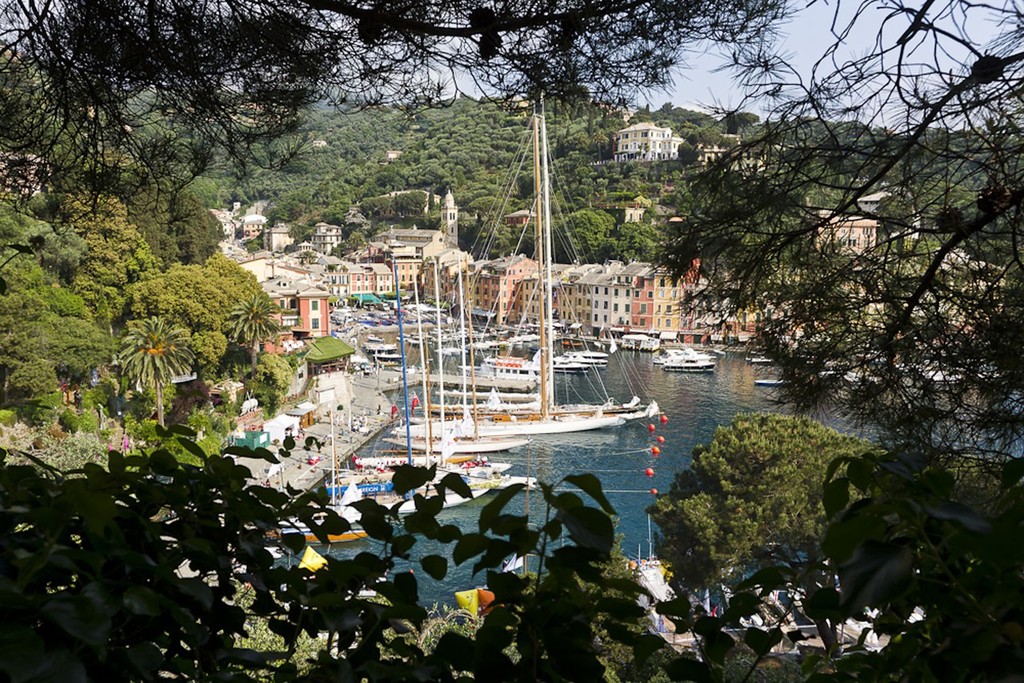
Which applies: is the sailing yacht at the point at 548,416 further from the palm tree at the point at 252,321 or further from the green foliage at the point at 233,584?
the green foliage at the point at 233,584

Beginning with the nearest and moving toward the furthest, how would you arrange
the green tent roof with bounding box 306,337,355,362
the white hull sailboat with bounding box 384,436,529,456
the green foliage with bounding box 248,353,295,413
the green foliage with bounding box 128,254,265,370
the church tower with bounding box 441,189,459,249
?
the green foliage with bounding box 128,254,265,370
the white hull sailboat with bounding box 384,436,529,456
the green foliage with bounding box 248,353,295,413
the green tent roof with bounding box 306,337,355,362
the church tower with bounding box 441,189,459,249

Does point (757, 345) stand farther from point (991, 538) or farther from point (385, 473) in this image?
point (385, 473)

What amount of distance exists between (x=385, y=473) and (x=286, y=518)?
12.3m

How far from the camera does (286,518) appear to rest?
688 millimetres

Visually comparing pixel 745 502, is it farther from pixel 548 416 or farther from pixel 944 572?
pixel 944 572

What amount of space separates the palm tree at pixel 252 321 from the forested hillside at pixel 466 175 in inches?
81.4

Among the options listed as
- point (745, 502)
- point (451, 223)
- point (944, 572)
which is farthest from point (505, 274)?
point (944, 572)

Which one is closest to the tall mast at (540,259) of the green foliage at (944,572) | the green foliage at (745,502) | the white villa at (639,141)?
the white villa at (639,141)

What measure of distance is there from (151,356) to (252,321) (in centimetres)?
288

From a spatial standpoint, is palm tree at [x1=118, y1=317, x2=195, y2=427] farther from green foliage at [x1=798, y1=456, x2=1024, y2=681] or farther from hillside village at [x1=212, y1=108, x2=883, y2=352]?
green foliage at [x1=798, y1=456, x2=1024, y2=681]

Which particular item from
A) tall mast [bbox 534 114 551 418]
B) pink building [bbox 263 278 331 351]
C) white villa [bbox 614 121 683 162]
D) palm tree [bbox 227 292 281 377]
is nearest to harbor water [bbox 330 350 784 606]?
tall mast [bbox 534 114 551 418]

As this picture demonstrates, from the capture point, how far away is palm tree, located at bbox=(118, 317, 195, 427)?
1279 centimetres

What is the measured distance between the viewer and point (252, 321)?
1558cm

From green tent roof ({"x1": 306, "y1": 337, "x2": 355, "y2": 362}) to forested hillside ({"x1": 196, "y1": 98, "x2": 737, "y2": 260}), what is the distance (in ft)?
12.5
